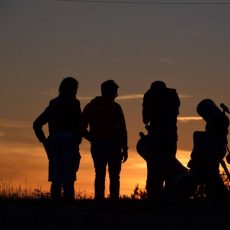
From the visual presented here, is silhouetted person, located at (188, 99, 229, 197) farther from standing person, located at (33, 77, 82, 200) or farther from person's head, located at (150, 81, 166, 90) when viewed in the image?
standing person, located at (33, 77, 82, 200)

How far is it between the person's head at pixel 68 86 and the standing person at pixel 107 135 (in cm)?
62

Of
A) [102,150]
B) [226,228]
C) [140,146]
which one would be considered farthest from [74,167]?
[226,228]

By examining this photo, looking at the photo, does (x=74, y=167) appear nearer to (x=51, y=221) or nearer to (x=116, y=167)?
(x=116, y=167)

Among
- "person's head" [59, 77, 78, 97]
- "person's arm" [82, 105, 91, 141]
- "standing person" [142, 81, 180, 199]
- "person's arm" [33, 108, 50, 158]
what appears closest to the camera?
"person's head" [59, 77, 78, 97]

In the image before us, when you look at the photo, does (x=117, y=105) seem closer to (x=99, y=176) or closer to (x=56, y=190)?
(x=99, y=176)

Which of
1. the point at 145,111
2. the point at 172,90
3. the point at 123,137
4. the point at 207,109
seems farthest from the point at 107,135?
the point at 207,109

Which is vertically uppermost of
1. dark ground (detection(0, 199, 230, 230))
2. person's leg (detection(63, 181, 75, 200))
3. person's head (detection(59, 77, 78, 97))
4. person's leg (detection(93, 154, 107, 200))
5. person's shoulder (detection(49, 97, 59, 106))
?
person's head (detection(59, 77, 78, 97))

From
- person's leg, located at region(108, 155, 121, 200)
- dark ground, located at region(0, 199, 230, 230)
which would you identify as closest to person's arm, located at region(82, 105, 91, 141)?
person's leg, located at region(108, 155, 121, 200)

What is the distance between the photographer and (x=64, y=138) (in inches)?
509

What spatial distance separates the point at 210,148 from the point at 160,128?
102 centimetres

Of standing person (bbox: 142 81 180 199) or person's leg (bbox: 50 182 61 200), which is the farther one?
standing person (bbox: 142 81 180 199)

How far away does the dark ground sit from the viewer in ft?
31.8

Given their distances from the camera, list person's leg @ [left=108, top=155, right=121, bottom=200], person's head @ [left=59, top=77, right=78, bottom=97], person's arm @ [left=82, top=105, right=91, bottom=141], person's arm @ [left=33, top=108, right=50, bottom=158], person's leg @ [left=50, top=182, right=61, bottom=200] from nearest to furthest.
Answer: person's head @ [left=59, top=77, right=78, bottom=97]
person's leg @ [left=50, top=182, right=61, bottom=200]
person's arm @ [left=33, top=108, right=50, bottom=158]
person's leg @ [left=108, top=155, right=121, bottom=200]
person's arm @ [left=82, top=105, right=91, bottom=141]

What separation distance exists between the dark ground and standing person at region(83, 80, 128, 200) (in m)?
0.80
